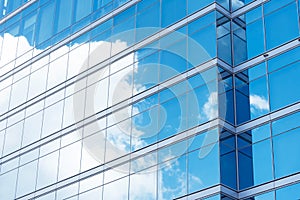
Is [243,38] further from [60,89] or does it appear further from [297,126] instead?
[60,89]

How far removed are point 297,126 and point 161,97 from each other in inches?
298

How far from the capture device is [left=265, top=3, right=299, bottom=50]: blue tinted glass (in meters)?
32.3

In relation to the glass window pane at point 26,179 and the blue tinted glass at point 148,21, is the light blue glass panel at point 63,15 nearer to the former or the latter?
the blue tinted glass at point 148,21

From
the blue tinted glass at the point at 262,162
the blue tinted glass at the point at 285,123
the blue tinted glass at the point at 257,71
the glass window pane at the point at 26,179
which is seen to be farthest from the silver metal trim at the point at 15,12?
the blue tinted glass at the point at 285,123

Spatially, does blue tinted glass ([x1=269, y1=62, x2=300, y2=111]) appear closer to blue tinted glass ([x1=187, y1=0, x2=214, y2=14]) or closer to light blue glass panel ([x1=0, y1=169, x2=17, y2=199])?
blue tinted glass ([x1=187, y1=0, x2=214, y2=14])

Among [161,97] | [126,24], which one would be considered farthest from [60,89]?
[161,97]

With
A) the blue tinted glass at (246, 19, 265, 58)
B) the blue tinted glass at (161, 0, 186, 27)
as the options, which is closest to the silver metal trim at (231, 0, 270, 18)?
the blue tinted glass at (246, 19, 265, 58)

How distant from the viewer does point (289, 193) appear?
95.6 ft

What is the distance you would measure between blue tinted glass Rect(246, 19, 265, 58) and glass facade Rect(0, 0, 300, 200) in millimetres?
61

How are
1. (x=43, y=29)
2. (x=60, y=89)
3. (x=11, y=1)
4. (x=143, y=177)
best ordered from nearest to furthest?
(x=143, y=177), (x=60, y=89), (x=43, y=29), (x=11, y=1)

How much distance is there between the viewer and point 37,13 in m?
47.2

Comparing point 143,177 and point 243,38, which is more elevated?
point 243,38

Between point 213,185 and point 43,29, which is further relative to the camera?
point 43,29

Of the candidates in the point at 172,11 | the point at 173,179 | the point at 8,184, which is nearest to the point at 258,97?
the point at 173,179
